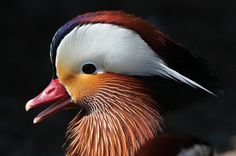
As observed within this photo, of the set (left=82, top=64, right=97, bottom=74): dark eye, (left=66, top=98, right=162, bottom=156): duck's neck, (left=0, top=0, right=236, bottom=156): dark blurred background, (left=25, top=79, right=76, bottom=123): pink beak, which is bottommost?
(left=0, top=0, right=236, bottom=156): dark blurred background

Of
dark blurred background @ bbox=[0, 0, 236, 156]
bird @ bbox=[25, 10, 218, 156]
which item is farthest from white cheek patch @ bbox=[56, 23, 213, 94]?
dark blurred background @ bbox=[0, 0, 236, 156]

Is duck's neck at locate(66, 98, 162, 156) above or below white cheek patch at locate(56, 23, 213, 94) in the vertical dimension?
below

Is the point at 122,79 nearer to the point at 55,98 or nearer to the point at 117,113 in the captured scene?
the point at 117,113

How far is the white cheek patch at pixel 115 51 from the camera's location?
2000 mm

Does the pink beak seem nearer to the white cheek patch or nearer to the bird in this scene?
the bird

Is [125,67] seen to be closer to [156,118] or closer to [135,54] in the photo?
[135,54]

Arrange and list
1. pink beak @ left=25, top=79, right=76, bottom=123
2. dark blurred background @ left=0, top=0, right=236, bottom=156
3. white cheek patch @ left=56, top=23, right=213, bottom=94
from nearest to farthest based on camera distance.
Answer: white cheek patch @ left=56, top=23, right=213, bottom=94, pink beak @ left=25, top=79, right=76, bottom=123, dark blurred background @ left=0, top=0, right=236, bottom=156

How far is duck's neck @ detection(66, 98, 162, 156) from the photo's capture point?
82.2 inches

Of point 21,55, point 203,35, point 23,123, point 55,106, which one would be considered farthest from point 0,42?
point 55,106

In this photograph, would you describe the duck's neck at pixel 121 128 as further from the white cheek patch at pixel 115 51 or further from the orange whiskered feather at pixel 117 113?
the white cheek patch at pixel 115 51

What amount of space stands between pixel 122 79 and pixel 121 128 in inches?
5.8

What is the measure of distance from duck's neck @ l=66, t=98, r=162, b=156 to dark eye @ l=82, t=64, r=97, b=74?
13 centimetres

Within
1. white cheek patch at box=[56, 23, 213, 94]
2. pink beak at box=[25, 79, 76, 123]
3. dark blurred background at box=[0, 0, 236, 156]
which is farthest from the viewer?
dark blurred background at box=[0, 0, 236, 156]

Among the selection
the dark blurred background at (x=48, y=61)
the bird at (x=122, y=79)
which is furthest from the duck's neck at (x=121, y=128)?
the dark blurred background at (x=48, y=61)
